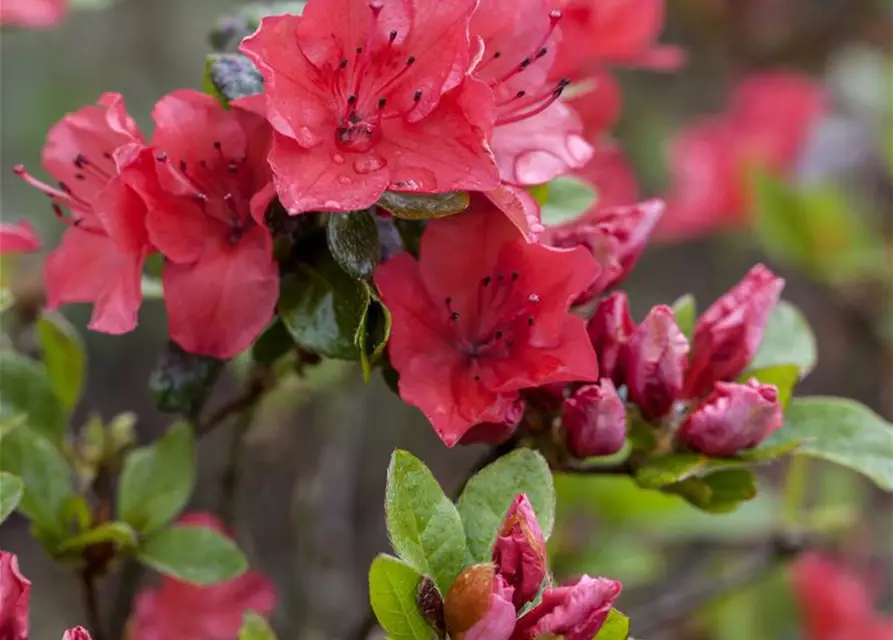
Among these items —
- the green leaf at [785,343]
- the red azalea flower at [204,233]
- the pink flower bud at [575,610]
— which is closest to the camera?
the pink flower bud at [575,610]

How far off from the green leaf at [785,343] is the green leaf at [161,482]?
1.75ft

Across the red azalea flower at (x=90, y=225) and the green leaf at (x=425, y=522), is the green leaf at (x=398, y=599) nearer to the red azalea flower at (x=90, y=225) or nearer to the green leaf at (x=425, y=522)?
the green leaf at (x=425, y=522)

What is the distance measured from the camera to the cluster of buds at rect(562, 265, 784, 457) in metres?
0.82

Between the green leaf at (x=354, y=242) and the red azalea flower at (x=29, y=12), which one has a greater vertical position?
the red azalea flower at (x=29, y=12)

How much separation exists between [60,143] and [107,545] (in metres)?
0.35

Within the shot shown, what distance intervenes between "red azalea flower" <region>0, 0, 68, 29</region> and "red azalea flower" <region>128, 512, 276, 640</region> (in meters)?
0.57

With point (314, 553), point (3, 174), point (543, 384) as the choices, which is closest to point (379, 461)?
point (314, 553)

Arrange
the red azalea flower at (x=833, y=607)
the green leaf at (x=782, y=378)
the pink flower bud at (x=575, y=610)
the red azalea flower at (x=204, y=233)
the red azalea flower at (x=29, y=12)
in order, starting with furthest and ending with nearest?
the red azalea flower at (x=833, y=607), the red azalea flower at (x=29, y=12), the green leaf at (x=782, y=378), the red azalea flower at (x=204, y=233), the pink flower bud at (x=575, y=610)

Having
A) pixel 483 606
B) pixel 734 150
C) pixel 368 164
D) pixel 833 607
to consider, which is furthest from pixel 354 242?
pixel 734 150

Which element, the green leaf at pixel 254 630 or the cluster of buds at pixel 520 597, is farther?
the green leaf at pixel 254 630

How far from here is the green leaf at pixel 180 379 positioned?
870 mm

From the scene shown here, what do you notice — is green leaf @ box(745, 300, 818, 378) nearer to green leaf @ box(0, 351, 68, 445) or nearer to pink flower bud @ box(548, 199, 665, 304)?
pink flower bud @ box(548, 199, 665, 304)

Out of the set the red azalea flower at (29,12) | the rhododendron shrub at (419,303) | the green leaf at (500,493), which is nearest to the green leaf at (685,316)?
the rhododendron shrub at (419,303)

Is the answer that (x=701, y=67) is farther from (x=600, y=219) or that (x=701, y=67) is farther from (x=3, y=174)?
(x=600, y=219)
